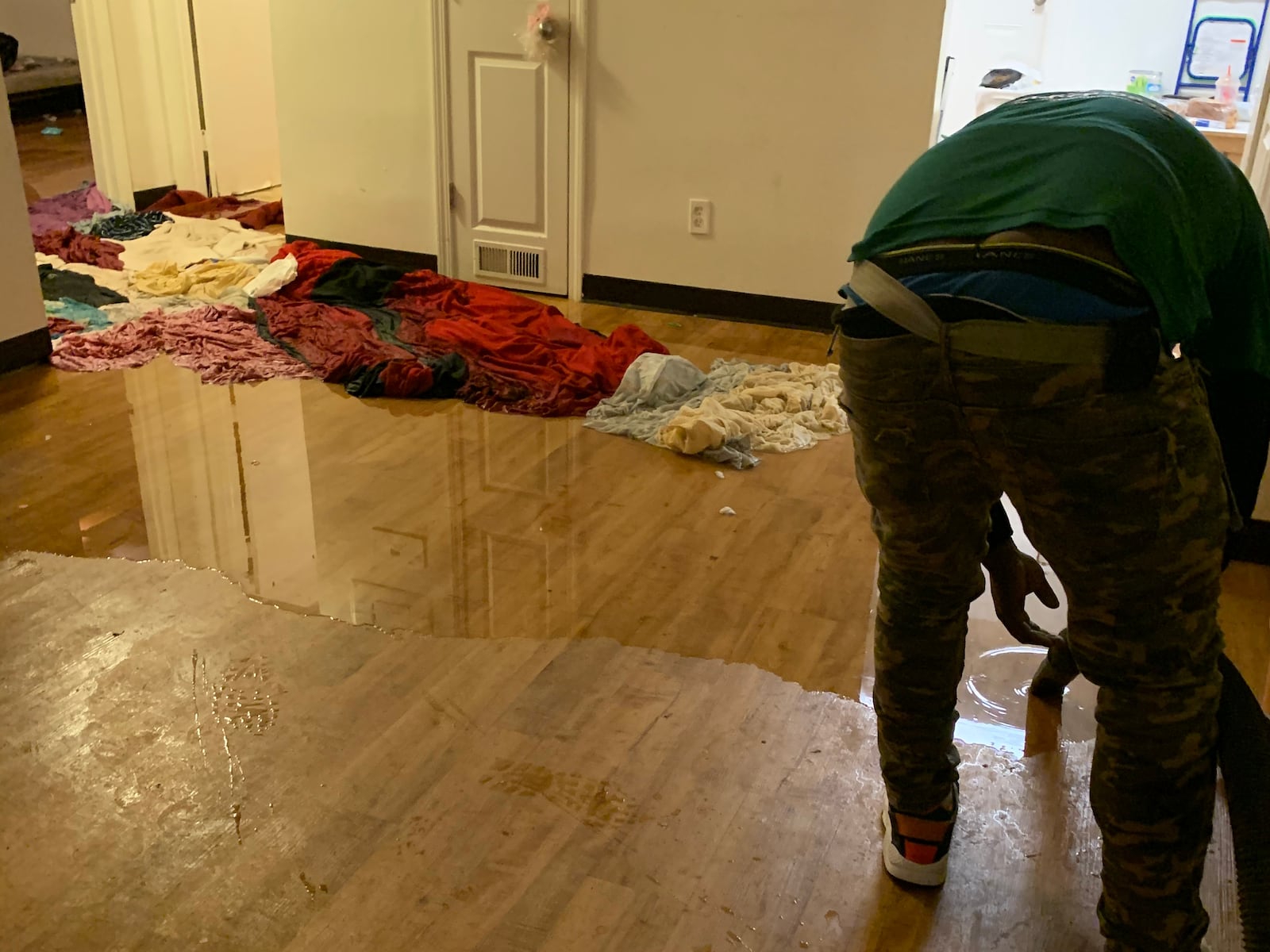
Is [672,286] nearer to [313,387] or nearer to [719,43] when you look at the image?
[719,43]

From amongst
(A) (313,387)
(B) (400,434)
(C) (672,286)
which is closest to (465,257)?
(C) (672,286)

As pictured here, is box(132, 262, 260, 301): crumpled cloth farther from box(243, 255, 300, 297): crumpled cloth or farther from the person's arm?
the person's arm

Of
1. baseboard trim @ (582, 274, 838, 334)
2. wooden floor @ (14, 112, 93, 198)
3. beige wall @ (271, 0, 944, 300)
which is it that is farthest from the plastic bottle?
wooden floor @ (14, 112, 93, 198)

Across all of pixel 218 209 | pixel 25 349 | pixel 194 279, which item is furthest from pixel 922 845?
pixel 218 209

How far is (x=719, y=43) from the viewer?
395 cm

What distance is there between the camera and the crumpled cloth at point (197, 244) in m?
4.71

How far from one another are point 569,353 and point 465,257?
115 cm

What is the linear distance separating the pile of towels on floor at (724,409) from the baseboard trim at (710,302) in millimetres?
518

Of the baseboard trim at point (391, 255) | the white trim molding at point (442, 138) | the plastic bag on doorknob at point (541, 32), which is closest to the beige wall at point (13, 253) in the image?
the baseboard trim at point (391, 255)

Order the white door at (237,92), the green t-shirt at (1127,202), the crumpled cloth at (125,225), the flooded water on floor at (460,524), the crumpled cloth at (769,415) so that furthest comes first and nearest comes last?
1. the white door at (237,92)
2. the crumpled cloth at (125,225)
3. the crumpled cloth at (769,415)
4. the flooded water on floor at (460,524)
5. the green t-shirt at (1127,202)

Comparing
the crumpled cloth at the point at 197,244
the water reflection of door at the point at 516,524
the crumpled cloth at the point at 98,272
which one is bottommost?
the water reflection of door at the point at 516,524

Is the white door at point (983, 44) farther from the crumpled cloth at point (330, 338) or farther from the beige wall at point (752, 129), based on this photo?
the crumpled cloth at point (330, 338)

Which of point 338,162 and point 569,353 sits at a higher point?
point 338,162

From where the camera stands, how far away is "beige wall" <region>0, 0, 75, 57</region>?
7.88 m
